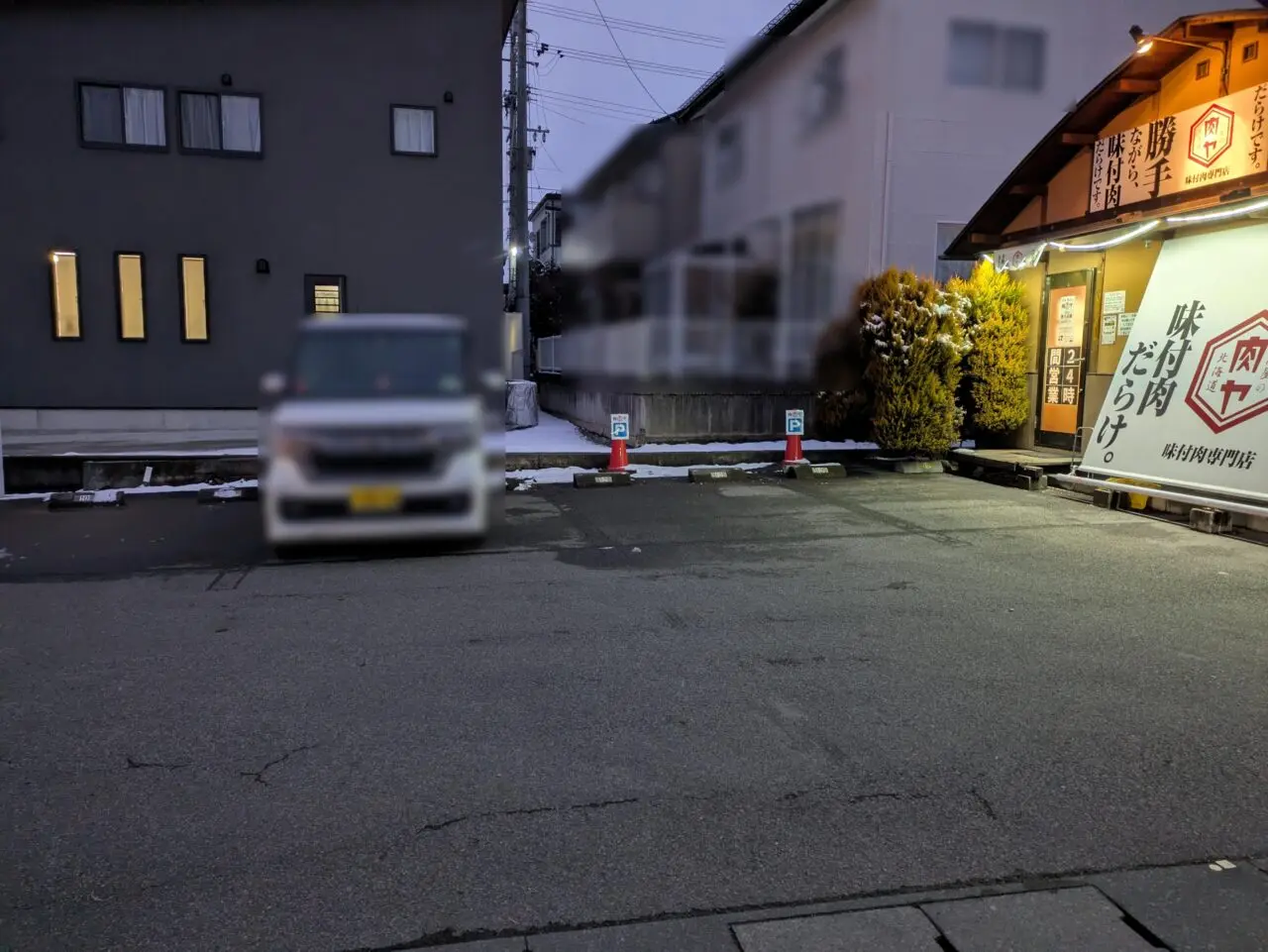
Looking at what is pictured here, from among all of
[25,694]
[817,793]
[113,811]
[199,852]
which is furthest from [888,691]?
[25,694]

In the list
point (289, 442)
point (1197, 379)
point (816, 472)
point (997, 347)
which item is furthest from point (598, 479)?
point (289, 442)

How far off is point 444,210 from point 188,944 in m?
13.7

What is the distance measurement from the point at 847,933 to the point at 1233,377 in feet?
26.1

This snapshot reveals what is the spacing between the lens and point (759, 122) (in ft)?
48.0

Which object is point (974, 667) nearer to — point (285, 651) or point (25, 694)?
point (285, 651)

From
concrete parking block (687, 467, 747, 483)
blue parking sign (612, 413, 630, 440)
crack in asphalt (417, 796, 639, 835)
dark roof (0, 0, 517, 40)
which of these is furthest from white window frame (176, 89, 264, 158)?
crack in asphalt (417, 796, 639, 835)

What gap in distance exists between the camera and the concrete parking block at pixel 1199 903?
2588 millimetres

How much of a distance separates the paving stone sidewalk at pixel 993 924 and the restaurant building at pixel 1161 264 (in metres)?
6.20

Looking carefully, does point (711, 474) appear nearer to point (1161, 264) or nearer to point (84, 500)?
point (1161, 264)

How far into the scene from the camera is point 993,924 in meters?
2.66

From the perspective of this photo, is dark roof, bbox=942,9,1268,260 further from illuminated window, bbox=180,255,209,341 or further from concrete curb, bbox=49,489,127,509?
illuminated window, bbox=180,255,209,341

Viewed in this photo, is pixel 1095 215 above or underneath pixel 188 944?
above

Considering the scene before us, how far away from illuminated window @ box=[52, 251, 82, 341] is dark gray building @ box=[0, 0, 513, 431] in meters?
0.03

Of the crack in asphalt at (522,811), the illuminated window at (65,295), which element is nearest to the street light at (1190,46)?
the crack in asphalt at (522,811)
